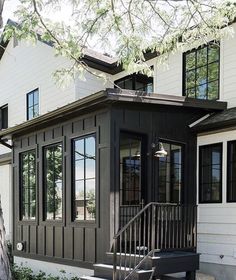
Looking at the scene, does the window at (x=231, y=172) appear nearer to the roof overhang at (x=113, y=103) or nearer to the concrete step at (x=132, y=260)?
the roof overhang at (x=113, y=103)

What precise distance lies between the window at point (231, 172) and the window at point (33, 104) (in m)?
7.86

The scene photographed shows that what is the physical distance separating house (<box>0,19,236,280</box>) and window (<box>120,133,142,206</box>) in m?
0.02

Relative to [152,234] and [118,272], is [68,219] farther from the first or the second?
[152,234]

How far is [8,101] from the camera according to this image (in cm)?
1736

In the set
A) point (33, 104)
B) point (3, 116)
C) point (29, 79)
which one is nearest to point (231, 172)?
point (33, 104)

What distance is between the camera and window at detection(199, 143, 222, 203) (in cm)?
984

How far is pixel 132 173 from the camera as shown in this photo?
9359 mm

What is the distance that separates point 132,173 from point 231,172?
6.75ft

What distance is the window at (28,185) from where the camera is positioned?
37.8 feet

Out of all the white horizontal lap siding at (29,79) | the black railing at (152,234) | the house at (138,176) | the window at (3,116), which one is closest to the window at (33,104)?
the white horizontal lap siding at (29,79)

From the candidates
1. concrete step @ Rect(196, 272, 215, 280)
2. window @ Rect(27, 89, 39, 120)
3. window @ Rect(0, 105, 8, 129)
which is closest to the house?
concrete step @ Rect(196, 272, 215, 280)

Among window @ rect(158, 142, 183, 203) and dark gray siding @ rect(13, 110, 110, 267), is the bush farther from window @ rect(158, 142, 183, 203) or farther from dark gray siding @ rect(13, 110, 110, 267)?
window @ rect(158, 142, 183, 203)

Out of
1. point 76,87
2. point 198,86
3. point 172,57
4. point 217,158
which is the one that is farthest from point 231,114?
point 76,87

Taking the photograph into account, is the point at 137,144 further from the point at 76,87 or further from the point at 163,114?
the point at 76,87
